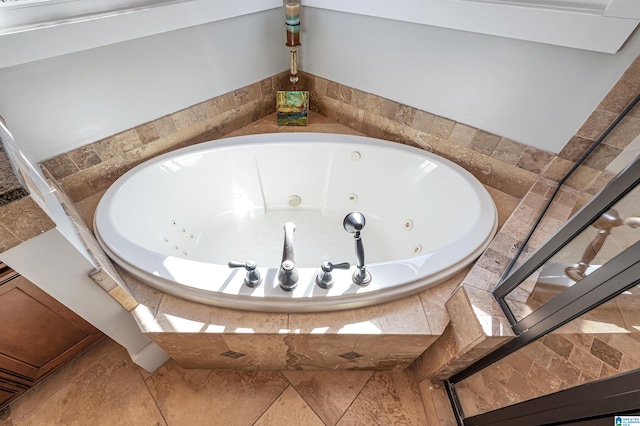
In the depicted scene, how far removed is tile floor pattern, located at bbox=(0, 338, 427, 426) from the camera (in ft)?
4.01

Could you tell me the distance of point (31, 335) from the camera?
42.0 inches

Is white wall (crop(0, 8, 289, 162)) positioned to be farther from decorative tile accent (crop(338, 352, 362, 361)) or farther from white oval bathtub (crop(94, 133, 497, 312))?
decorative tile accent (crop(338, 352, 362, 361))

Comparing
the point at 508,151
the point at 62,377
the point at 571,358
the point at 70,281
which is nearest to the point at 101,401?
the point at 62,377

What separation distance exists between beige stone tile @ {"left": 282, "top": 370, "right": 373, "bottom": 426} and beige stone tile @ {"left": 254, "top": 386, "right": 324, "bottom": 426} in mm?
23

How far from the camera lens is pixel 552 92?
118 cm

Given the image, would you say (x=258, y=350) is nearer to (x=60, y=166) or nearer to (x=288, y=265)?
(x=288, y=265)

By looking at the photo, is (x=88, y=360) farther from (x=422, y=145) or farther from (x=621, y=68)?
(x=621, y=68)

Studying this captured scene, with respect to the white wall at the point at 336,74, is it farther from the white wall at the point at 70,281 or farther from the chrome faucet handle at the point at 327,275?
the chrome faucet handle at the point at 327,275

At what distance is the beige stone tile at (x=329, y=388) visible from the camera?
49.4 inches

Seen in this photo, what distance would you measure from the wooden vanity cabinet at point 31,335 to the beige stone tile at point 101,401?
Answer: 0.11m

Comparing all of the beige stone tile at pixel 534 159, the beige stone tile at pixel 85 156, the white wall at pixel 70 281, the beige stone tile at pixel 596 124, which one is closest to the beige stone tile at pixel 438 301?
the beige stone tile at pixel 534 159

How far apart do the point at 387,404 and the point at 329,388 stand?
0.26 metres

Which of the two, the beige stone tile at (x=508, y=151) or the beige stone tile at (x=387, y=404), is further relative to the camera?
the beige stone tile at (x=508, y=151)

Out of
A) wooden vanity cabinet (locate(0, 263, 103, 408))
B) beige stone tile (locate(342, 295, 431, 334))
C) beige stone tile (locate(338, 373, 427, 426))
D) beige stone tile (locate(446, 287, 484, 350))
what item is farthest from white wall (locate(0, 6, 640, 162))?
beige stone tile (locate(338, 373, 427, 426))
